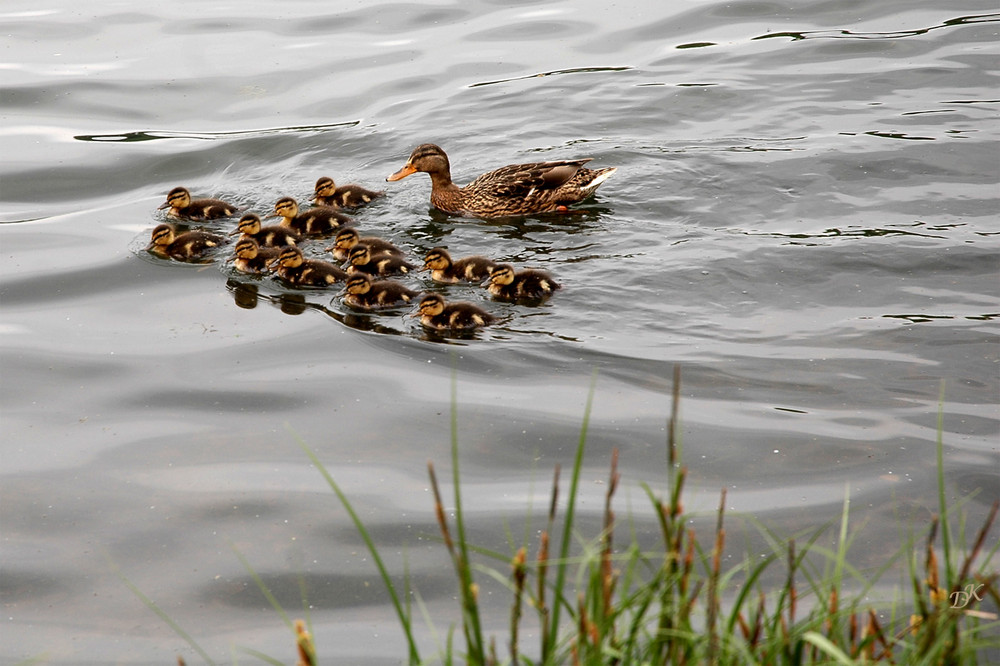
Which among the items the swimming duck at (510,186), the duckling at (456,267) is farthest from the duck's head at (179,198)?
the duckling at (456,267)

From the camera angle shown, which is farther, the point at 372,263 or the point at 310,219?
the point at 310,219

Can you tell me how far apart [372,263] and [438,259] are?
39 cm

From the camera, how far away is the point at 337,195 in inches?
281

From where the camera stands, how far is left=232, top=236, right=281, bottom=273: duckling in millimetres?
6262

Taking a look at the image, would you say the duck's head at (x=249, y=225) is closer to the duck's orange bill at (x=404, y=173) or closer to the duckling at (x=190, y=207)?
the duckling at (x=190, y=207)

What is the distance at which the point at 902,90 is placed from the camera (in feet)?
27.8

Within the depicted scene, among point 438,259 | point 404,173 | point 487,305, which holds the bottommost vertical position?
point 487,305

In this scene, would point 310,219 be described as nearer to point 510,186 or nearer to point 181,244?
point 181,244

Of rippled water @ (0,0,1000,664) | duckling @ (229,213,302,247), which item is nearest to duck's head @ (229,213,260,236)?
duckling @ (229,213,302,247)

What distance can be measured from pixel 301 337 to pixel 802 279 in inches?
101

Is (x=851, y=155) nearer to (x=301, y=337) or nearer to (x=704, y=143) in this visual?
(x=704, y=143)

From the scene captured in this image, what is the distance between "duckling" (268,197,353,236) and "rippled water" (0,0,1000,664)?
8.6 inches

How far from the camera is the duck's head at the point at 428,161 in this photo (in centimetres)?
736

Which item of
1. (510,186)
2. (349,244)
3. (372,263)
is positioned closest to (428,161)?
(510,186)
